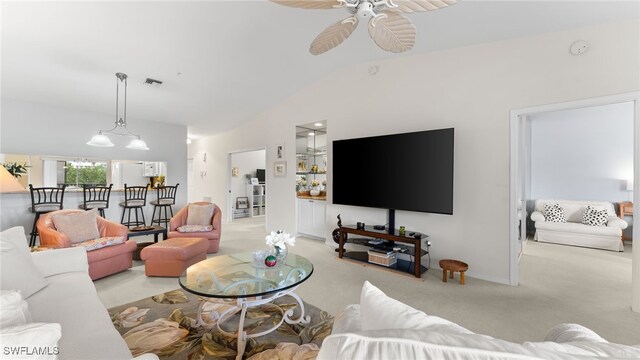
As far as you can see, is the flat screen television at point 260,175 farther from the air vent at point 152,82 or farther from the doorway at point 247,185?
the air vent at point 152,82

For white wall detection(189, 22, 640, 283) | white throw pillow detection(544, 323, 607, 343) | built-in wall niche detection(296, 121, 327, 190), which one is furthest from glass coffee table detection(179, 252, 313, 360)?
built-in wall niche detection(296, 121, 327, 190)

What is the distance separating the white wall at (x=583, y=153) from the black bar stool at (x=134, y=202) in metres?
8.07

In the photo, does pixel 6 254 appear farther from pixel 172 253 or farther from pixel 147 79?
pixel 147 79

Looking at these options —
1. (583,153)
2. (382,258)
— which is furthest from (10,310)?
(583,153)

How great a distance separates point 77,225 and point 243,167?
503 cm

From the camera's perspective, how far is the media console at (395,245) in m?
3.21

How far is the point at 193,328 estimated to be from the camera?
2078 millimetres

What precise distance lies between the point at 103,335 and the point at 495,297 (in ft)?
10.8

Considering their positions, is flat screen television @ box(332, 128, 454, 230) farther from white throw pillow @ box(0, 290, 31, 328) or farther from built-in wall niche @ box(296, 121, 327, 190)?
white throw pillow @ box(0, 290, 31, 328)

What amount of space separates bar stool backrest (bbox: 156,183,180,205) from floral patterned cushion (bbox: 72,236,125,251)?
7.19 ft

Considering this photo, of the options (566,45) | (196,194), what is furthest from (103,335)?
(196,194)

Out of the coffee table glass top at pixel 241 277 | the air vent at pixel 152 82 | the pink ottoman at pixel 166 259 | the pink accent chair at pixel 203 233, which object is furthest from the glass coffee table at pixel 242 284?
the air vent at pixel 152 82

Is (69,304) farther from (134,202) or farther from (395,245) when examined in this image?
(134,202)

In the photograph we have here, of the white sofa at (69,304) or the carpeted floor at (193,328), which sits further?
the carpeted floor at (193,328)
